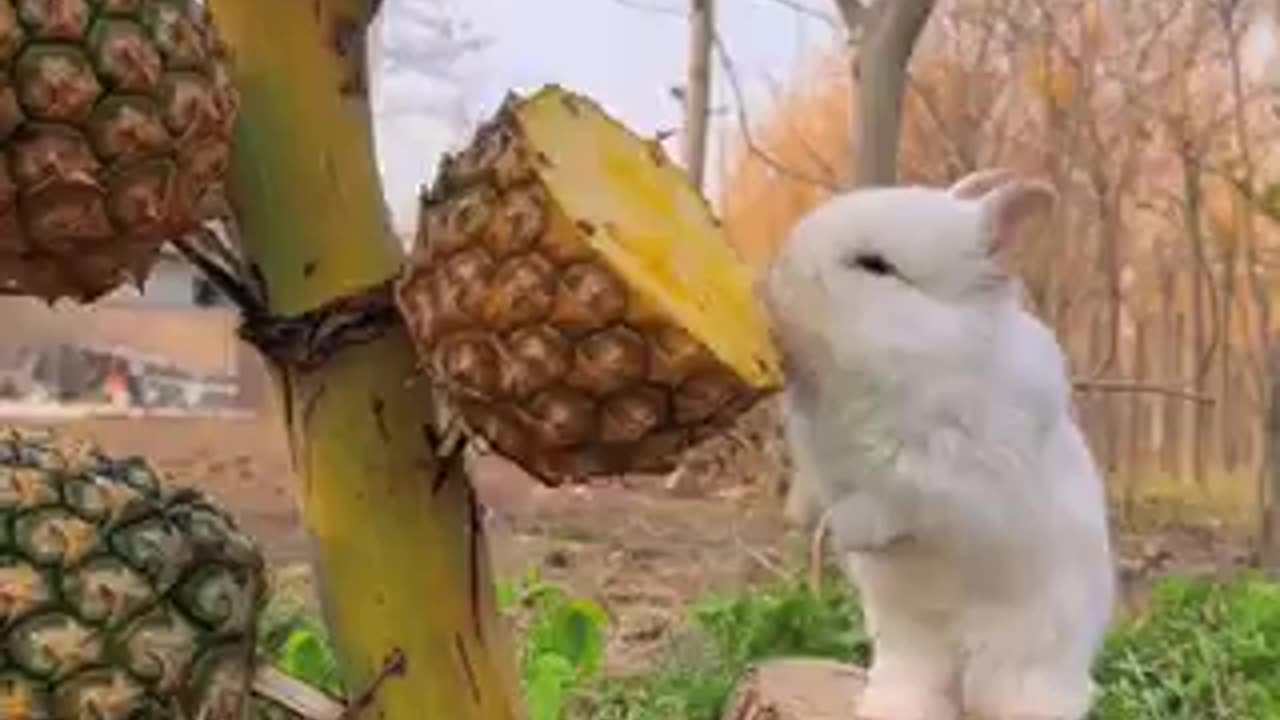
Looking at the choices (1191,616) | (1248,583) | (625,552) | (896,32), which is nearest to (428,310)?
Answer: (896,32)

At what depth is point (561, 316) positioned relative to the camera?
433 millimetres

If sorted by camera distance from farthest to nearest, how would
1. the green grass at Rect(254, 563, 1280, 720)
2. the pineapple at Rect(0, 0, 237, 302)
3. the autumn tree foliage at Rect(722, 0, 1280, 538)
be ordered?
1. the autumn tree foliage at Rect(722, 0, 1280, 538)
2. the green grass at Rect(254, 563, 1280, 720)
3. the pineapple at Rect(0, 0, 237, 302)

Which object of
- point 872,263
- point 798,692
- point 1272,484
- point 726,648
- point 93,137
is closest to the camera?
point 93,137

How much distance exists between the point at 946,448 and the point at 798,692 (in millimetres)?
350

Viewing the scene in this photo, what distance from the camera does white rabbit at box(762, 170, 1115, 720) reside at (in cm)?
60

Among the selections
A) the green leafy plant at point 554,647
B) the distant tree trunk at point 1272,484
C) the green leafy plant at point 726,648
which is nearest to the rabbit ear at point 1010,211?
the green leafy plant at point 554,647

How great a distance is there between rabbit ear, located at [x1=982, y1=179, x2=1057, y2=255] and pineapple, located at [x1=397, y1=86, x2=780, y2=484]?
0.66ft

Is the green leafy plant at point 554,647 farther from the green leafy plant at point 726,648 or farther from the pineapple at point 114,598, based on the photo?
the pineapple at point 114,598

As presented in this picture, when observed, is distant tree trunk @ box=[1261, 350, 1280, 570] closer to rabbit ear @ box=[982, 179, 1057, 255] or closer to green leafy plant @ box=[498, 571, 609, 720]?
green leafy plant @ box=[498, 571, 609, 720]

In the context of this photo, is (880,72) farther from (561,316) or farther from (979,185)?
(561,316)

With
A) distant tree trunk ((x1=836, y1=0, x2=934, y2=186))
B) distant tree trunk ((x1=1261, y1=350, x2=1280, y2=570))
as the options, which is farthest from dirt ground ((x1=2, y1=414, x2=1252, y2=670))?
distant tree trunk ((x1=836, y1=0, x2=934, y2=186))

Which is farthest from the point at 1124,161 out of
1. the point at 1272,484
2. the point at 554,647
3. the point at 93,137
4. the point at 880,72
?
the point at 93,137

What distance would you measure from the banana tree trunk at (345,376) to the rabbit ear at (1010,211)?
8.2 inches

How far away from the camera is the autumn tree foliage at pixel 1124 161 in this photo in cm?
402
